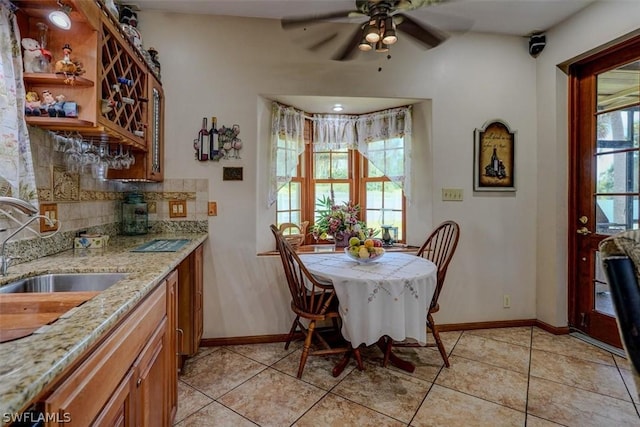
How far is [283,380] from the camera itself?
2.05 meters

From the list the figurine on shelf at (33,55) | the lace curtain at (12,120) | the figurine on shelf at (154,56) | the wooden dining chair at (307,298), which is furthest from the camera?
the figurine on shelf at (154,56)

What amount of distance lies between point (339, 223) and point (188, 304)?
1.42m

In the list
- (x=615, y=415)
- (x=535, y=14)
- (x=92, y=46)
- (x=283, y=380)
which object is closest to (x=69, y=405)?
(x=92, y=46)

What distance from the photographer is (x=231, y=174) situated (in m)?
2.54

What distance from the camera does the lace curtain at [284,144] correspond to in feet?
9.25

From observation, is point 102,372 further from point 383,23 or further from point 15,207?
point 383,23

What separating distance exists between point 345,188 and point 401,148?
0.71 meters

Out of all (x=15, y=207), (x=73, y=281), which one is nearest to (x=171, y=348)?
(x=73, y=281)

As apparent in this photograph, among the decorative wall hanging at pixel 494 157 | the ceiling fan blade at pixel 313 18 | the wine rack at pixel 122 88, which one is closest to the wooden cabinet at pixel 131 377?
the wine rack at pixel 122 88

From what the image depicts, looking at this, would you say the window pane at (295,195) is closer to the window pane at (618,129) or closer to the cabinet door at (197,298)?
the cabinet door at (197,298)

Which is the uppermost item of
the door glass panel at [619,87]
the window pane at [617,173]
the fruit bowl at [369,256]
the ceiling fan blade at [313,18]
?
the ceiling fan blade at [313,18]

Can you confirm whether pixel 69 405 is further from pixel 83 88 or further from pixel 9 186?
pixel 83 88

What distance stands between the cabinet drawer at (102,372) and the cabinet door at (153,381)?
0.07 metres

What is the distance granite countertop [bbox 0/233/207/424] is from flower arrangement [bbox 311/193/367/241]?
1.57m
